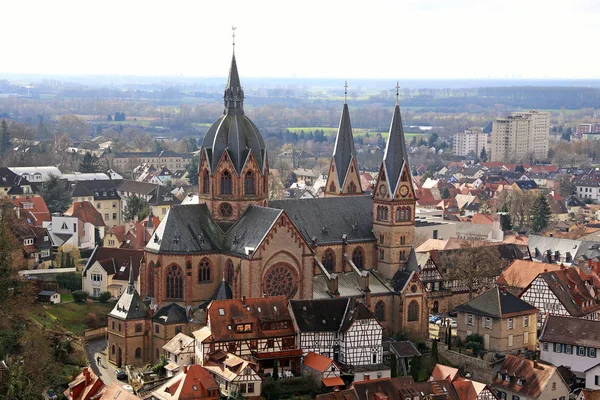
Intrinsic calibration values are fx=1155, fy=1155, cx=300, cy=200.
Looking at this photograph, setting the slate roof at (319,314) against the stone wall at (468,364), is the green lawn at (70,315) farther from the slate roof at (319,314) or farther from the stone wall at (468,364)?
the stone wall at (468,364)

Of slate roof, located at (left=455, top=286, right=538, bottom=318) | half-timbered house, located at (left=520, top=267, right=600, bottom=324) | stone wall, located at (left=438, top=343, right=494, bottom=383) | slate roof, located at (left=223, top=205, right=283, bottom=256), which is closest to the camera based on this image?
Result: stone wall, located at (left=438, top=343, right=494, bottom=383)

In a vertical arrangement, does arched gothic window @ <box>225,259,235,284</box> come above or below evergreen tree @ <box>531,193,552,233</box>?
above

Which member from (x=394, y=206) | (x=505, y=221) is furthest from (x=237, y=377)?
(x=505, y=221)

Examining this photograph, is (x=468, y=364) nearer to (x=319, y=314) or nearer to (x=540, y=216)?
(x=319, y=314)

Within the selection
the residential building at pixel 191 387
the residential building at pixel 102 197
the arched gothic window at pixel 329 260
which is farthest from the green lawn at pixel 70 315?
the residential building at pixel 102 197

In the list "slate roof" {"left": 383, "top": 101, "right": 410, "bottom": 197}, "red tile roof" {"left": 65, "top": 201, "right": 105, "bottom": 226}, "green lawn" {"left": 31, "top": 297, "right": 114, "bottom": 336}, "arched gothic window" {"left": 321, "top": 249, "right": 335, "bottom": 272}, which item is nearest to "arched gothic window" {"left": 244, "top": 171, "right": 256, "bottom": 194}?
"arched gothic window" {"left": 321, "top": 249, "right": 335, "bottom": 272}

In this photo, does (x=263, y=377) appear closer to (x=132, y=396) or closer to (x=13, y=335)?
(x=132, y=396)

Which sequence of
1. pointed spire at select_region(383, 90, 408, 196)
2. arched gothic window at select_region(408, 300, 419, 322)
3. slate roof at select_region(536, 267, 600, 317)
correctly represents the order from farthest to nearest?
1. slate roof at select_region(536, 267, 600, 317)
2. pointed spire at select_region(383, 90, 408, 196)
3. arched gothic window at select_region(408, 300, 419, 322)

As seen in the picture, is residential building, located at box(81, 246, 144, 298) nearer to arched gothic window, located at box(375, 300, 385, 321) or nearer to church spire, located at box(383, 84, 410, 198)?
arched gothic window, located at box(375, 300, 385, 321)
